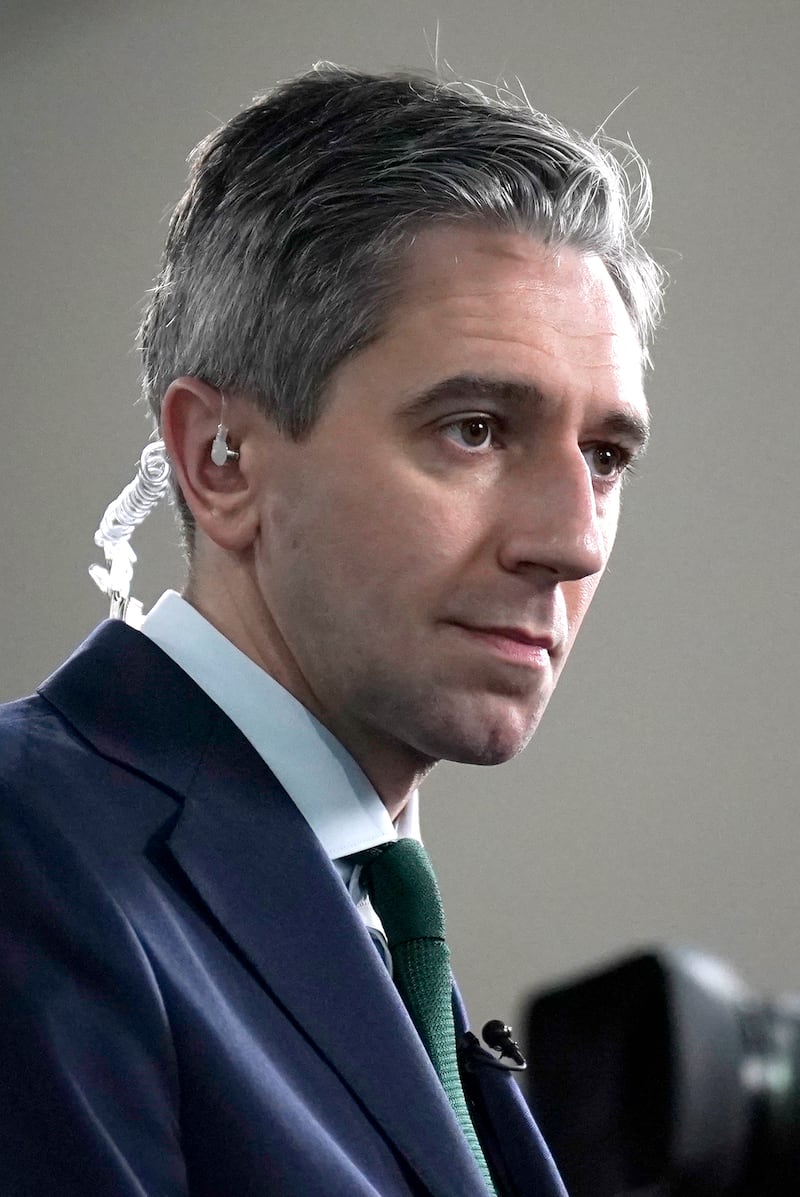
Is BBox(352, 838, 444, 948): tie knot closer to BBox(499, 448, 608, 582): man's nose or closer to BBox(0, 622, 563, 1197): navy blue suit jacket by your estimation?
BBox(0, 622, 563, 1197): navy blue suit jacket

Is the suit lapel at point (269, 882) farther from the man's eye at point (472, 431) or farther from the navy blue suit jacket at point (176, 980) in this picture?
the man's eye at point (472, 431)

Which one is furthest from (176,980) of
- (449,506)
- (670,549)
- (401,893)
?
(670,549)

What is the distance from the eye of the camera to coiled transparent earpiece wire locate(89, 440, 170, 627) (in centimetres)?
128

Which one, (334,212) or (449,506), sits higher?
(334,212)

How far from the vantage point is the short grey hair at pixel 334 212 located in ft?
3.61

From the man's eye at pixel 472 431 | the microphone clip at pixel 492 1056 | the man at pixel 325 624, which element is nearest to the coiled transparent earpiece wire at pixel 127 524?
the man at pixel 325 624

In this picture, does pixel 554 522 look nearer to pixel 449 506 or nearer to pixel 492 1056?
pixel 449 506

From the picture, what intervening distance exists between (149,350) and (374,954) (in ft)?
1.69

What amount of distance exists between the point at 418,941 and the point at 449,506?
29 centimetres

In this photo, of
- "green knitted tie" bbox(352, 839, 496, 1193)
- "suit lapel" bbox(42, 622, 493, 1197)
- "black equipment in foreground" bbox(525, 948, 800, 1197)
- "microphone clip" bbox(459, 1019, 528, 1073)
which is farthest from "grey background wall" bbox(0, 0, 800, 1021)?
"black equipment in foreground" bbox(525, 948, 800, 1197)

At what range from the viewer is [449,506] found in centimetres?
105

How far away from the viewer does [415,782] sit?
1175mm

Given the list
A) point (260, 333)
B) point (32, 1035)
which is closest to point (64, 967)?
point (32, 1035)

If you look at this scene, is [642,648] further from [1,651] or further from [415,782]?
[415,782]
